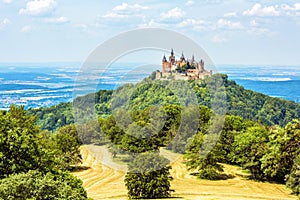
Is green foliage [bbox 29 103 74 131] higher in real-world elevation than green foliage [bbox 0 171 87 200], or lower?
lower

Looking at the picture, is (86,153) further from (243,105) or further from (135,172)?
(243,105)

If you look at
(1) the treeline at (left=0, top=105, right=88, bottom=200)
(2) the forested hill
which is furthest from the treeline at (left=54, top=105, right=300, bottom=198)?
(1) the treeline at (left=0, top=105, right=88, bottom=200)

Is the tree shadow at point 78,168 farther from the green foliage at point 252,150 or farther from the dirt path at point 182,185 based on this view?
the green foliage at point 252,150

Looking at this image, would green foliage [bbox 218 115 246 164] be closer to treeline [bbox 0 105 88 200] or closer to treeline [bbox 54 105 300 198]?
treeline [bbox 54 105 300 198]

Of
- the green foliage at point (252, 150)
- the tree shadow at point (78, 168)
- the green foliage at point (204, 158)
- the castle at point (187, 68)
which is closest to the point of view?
the green foliage at point (252, 150)

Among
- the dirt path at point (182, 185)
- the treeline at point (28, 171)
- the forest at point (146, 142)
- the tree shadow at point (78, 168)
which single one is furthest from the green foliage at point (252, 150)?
the treeline at point (28, 171)

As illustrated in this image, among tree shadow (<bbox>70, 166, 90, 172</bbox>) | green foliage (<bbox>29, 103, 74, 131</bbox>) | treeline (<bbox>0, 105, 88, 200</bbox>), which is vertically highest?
treeline (<bbox>0, 105, 88, 200</bbox>)

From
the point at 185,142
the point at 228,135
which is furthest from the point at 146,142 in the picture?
the point at 228,135

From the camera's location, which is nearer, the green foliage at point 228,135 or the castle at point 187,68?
the green foliage at point 228,135
